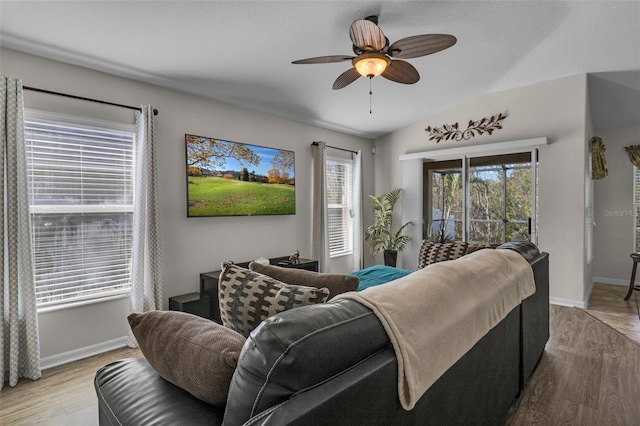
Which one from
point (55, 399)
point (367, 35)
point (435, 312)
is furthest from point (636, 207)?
point (55, 399)

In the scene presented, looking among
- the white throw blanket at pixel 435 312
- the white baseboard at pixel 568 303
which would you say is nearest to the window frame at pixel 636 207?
the white baseboard at pixel 568 303

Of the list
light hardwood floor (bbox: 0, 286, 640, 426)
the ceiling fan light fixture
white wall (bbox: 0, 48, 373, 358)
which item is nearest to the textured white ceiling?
white wall (bbox: 0, 48, 373, 358)

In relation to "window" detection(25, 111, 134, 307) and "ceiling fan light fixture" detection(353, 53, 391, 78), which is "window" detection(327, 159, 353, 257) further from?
"window" detection(25, 111, 134, 307)

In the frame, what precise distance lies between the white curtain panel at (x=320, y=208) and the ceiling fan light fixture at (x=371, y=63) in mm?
2418

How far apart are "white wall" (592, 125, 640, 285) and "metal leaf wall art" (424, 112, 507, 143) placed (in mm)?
2140

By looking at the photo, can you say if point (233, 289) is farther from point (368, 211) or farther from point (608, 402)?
point (368, 211)

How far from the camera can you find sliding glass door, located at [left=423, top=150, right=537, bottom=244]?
4.80 m

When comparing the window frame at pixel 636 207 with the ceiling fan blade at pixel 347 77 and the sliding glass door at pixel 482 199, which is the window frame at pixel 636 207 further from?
the ceiling fan blade at pixel 347 77

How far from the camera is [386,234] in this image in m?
5.84

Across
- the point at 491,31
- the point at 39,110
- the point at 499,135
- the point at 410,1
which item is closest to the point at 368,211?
the point at 499,135

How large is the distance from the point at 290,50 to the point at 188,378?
293 cm

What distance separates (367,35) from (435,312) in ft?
6.42

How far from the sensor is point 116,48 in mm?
2803

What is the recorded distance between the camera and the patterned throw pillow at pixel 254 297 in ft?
4.05
